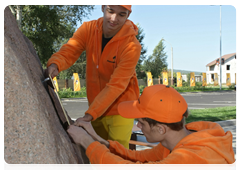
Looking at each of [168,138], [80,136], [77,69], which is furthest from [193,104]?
[77,69]

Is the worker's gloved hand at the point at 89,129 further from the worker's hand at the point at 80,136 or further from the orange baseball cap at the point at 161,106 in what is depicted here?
the orange baseball cap at the point at 161,106

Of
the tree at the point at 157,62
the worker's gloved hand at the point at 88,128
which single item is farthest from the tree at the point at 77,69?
the worker's gloved hand at the point at 88,128

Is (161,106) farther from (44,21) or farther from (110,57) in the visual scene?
(44,21)

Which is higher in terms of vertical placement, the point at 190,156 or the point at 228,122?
the point at 190,156

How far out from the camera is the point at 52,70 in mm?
2094

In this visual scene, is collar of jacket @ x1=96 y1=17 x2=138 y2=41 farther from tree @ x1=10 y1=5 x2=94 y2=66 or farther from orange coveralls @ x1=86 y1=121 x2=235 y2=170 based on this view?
tree @ x1=10 y1=5 x2=94 y2=66

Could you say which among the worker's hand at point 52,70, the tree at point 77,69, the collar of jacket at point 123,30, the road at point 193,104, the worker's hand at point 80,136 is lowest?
the road at point 193,104

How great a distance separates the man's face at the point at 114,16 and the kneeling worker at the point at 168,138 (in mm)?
812

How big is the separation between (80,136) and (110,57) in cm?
98

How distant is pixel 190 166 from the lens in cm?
156

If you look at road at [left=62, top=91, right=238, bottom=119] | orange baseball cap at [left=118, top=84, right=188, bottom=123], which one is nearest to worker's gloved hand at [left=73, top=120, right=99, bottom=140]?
orange baseball cap at [left=118, top=84, right=188, bottom=123]

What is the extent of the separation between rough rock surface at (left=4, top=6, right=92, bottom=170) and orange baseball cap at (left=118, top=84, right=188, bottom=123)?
0.63 meters

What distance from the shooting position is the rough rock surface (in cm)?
137

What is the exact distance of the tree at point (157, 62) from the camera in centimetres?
3812
